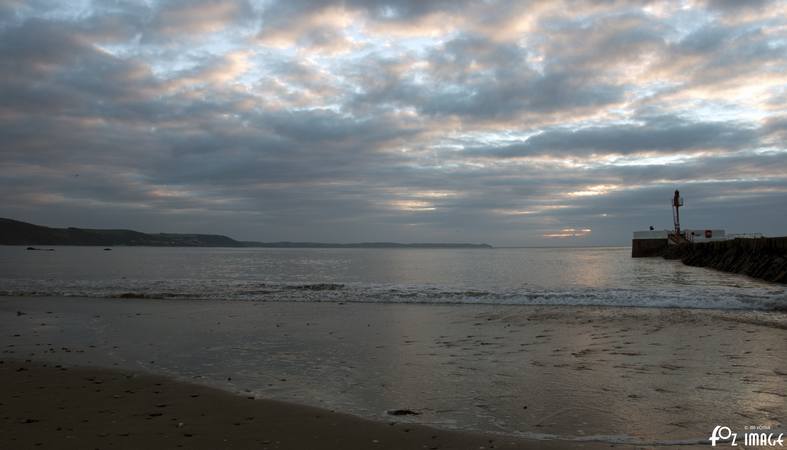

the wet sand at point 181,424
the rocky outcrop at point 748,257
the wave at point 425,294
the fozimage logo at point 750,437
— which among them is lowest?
the wave at point 425,294

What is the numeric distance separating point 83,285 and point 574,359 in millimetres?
28192

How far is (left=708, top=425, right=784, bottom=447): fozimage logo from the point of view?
16.3 ft

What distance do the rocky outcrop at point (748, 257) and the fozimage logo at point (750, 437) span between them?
26872mm

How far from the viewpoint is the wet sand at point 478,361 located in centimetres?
587

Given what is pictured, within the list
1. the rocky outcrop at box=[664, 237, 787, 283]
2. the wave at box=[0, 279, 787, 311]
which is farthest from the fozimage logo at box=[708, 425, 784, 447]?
the rocky outcrop at box=[664, 237, 787, 283]

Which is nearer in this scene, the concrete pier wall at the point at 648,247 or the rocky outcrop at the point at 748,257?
the rocky outcrop at the point at 748,257

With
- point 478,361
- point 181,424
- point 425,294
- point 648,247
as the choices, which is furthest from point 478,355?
point 648,247

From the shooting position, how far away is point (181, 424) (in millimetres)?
5750

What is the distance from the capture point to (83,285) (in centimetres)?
2820

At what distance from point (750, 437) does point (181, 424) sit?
20.0 ft

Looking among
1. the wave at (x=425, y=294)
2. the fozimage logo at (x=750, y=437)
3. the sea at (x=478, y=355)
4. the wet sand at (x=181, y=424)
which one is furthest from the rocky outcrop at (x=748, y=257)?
the wet sand at (x=181, y=424)

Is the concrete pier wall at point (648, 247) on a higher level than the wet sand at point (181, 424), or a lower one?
higher

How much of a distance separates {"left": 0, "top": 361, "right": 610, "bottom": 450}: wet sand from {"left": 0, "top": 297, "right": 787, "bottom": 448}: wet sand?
0.19 metres

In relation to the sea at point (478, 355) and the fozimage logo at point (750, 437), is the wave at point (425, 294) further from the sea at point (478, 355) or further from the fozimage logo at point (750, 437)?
the fozimage logo at point (750, 437)
